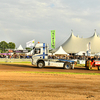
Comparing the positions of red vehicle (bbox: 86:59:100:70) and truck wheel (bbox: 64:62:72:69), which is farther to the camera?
truck wheel (bbox: 64:62:72:69)

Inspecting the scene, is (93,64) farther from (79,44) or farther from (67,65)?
(79,44)

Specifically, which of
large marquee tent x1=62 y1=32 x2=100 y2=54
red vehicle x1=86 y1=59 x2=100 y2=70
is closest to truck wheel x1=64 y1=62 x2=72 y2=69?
red vehicle x1=86 y1=59 x2=100 y2=70

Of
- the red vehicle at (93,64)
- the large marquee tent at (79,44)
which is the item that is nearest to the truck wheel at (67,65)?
the red vehicle at (93,64)

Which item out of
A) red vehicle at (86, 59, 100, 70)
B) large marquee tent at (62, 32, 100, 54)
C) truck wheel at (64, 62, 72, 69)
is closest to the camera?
red vehicle at (86, 59, 100, 70)

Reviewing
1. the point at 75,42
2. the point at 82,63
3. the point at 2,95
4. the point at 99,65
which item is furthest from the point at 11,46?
the point at 2,95

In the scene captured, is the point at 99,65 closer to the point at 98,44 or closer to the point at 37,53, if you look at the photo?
the point at 37,53

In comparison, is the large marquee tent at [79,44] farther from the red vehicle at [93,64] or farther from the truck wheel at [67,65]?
the truck wheel at [67,65]

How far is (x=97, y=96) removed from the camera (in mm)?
7406

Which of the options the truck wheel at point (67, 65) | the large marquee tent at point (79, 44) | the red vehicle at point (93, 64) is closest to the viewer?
the red vehicle at point (93, 64)

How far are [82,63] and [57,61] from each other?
12.3m

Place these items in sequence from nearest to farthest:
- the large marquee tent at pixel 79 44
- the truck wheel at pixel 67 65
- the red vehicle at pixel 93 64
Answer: the red vehicle at pixel 93 64, the truck wheel at pixel 67 65, the large marquee tent at pixel 79 44

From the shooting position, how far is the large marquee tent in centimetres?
6678

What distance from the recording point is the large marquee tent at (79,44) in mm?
66781

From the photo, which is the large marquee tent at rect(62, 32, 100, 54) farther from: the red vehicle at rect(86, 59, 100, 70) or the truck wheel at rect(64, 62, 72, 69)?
the truck wheel at rect(64, 62, 72, 69)
